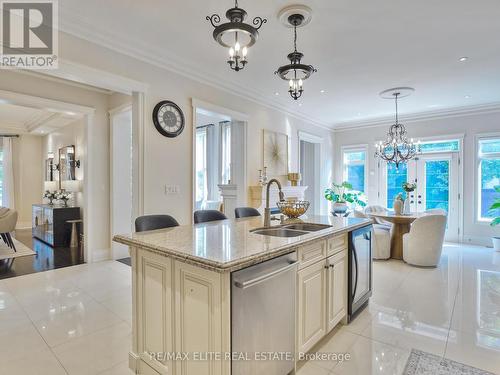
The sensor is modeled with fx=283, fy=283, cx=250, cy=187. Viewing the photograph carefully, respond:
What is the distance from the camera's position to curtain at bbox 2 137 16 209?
8070mm

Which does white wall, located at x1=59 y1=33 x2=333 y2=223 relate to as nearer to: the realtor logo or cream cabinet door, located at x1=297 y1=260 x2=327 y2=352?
→ the realtor logo

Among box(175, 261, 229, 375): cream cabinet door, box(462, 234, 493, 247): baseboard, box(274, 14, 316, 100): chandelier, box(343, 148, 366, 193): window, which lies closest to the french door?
box(462, 234, 493, 247): baseboard

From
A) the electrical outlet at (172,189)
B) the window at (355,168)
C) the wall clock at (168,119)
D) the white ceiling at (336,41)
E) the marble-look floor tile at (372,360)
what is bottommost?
the marble-look floor tile at (372,360)

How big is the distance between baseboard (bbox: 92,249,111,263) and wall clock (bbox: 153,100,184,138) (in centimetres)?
248

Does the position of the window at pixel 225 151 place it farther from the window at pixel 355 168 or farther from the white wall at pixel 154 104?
the window at pixel 355 168

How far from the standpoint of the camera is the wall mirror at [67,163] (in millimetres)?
6016

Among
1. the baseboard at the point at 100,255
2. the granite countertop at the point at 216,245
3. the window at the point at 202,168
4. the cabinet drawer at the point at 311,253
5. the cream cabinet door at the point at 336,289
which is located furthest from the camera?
the window at the point at 202,168

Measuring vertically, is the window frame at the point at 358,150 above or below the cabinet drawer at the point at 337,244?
above

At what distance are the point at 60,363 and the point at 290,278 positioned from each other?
1795 millimetres

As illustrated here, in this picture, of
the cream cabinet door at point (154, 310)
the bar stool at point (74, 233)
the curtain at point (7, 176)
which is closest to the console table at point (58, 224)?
the bar stool at point (74, 233)

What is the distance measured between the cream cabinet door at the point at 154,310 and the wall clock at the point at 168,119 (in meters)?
2.29

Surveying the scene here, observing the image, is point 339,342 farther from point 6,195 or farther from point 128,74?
point 6,195

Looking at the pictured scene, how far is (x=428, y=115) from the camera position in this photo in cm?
682

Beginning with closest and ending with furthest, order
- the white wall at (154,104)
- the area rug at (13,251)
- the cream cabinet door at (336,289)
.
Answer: the cream cabinet door at (336,289) → the white wall at (154,104) → the area rug at (13,251)
